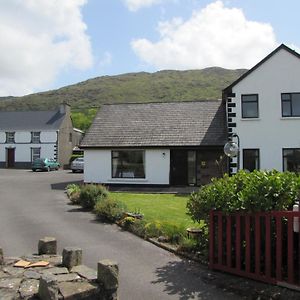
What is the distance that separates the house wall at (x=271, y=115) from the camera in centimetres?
2383

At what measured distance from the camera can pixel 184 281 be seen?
7.88 metres

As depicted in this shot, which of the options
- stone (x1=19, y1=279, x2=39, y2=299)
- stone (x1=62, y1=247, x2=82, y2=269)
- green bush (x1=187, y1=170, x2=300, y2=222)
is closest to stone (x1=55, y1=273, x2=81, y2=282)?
stone (x1=19, y1=279, x2=39, y2=299)

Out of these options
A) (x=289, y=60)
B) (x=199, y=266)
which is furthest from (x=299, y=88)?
(x=199, y=266)

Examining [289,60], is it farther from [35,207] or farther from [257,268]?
[257,268]

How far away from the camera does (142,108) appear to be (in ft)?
98.1

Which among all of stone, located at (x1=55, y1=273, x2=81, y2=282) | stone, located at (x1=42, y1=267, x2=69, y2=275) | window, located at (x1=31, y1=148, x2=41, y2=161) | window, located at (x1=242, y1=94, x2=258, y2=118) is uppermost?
window, located at (x1=242, y1=94, x2=258, y2=118)

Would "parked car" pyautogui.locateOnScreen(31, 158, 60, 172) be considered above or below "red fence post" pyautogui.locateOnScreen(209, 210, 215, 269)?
above

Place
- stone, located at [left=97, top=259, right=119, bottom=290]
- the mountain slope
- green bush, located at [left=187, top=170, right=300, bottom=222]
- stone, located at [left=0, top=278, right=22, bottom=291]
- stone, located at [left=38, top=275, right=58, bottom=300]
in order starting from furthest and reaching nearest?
the mountain slope
green bush, located at [left=187, top=170, right=300, bottom=222]
stone, located at [left=97, top=259, right=119, bottom=290]
stone, located at [left=0, top=278, right=22, bottom=291]
stone, located at [left=38, top=275, right=58, bottom=300]

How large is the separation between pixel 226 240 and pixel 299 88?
687 inches

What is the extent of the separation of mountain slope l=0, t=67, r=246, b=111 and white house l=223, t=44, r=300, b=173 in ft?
328

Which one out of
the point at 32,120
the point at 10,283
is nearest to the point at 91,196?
the point at 10,283

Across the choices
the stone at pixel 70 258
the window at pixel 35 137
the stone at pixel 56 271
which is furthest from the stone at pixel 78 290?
the window at pixel 35 137

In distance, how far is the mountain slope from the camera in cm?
13262

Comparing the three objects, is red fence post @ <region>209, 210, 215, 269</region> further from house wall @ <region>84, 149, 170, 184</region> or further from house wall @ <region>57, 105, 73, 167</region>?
house wall @ <region>57, 105, 73, 167</region>
